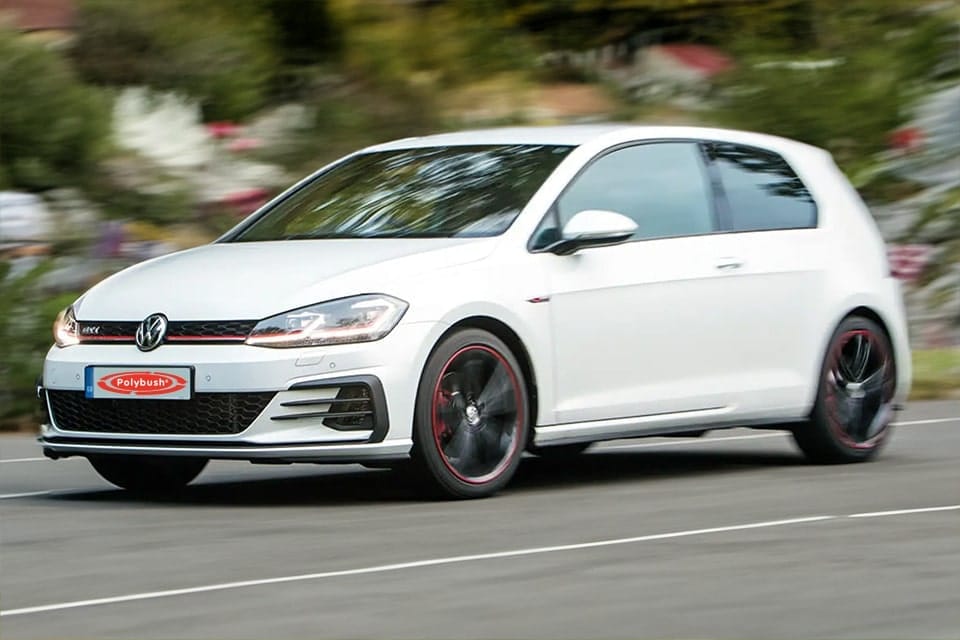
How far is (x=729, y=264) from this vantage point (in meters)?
10.2

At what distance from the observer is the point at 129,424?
8.92 m

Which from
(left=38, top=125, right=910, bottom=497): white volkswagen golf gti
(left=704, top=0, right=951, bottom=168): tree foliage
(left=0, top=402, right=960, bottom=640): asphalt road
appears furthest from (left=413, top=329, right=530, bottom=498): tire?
(left=704, top=0, right=951, bottom=168): tree foliage

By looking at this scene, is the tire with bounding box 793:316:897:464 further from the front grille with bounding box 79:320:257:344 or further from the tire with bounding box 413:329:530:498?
the front grille with bounding box 79:320:257:344

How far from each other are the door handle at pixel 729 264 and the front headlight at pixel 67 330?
111 inches

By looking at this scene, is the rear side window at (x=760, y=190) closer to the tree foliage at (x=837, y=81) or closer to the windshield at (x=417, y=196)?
the windshield at (x=417, y=196)

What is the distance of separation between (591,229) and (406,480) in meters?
1.26

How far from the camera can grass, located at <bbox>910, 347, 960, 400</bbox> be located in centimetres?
1572

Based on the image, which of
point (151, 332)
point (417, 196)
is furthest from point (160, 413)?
point (417, 196)

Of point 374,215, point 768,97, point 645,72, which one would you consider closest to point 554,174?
point 374,215

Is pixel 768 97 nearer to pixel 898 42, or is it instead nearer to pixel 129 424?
pixel 898 42

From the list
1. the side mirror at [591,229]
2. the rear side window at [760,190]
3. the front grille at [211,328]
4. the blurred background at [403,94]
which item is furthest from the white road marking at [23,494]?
the blurred background at [403,94]

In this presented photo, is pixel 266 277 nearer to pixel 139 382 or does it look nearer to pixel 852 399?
pixel 139 382

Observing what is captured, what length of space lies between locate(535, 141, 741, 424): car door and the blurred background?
584cm

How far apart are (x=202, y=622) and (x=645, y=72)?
1693 cm
